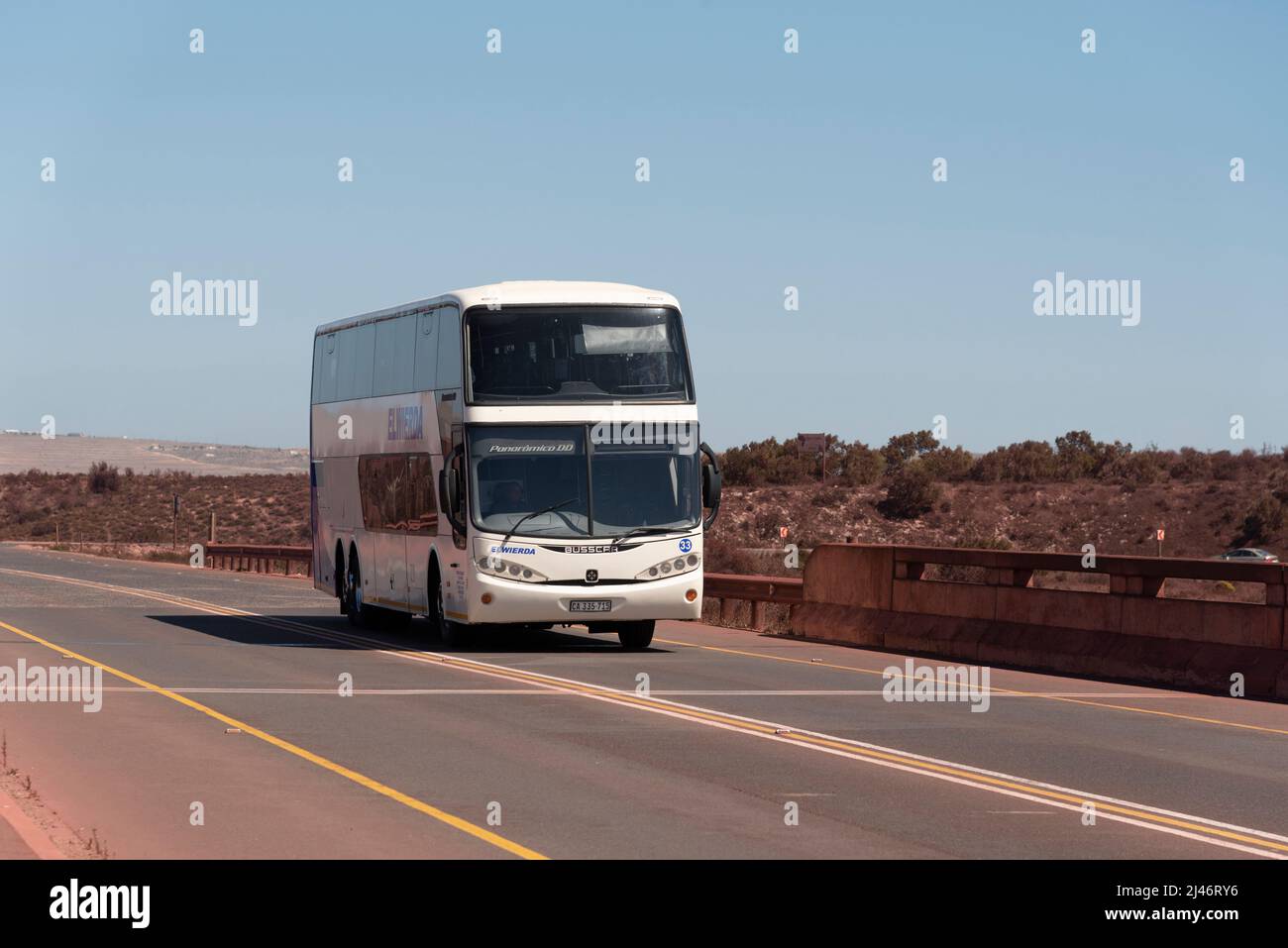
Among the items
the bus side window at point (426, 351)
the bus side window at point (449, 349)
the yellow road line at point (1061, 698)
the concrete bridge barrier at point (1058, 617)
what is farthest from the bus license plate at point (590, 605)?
the concrete bridge barrier at point (1058, 617)

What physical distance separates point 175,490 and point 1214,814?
4958 inches

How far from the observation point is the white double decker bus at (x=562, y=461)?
21203 mm

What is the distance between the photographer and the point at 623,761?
1248 centimetres

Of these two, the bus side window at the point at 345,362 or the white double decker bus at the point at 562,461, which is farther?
the bus side window at the point at 345,362

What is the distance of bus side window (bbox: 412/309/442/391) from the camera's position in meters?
22.7

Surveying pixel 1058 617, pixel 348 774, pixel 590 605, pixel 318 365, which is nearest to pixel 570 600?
pixel 590 605

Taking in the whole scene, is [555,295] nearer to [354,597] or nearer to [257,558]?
[354,597]

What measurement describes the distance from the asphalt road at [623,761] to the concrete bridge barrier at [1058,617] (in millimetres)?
521

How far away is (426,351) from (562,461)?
2803 millimetres

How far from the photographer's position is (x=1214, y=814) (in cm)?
1045

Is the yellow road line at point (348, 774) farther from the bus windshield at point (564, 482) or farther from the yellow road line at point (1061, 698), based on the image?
the yellow road line at point (1061, 698)

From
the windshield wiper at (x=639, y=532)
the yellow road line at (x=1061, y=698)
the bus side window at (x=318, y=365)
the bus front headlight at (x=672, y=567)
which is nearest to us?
the yellow road line at (x=1061, y=698)

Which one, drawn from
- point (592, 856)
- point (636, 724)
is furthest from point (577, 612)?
point (592, 856)
